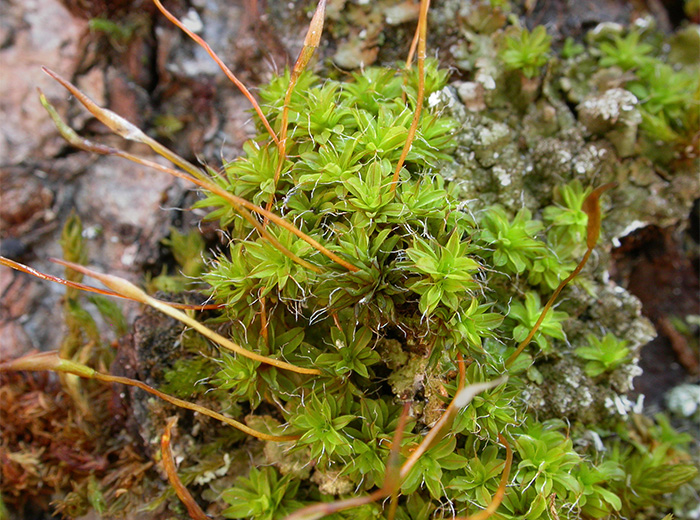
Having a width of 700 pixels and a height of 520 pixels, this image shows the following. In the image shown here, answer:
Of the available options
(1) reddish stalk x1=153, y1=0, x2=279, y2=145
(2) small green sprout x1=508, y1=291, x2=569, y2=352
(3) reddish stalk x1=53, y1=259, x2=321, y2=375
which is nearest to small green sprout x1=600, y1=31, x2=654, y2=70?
(2) small green sprout x1=508, y1=291, x2=569, y2=352

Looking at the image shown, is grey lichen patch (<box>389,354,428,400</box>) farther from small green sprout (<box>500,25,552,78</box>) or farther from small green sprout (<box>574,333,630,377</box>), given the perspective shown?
small green sprout (<box>500,25,552,78</box>)

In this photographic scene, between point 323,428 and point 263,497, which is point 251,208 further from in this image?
point 263,497

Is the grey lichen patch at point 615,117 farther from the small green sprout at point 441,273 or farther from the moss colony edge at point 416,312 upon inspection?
the small green sprout at point 441,273

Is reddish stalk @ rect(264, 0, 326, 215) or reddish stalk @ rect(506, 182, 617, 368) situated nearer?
reddish stalk @ rect(506, 182, 617, 368)

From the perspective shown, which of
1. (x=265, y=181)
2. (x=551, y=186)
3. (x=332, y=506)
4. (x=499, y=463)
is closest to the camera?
(x=332, y=506)

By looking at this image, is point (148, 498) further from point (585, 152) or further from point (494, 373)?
point (585, 152)

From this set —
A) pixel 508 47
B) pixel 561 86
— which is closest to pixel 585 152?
pixel 561 86

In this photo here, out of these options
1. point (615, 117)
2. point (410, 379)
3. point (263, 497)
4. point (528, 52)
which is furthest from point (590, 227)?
point (263, 497)
